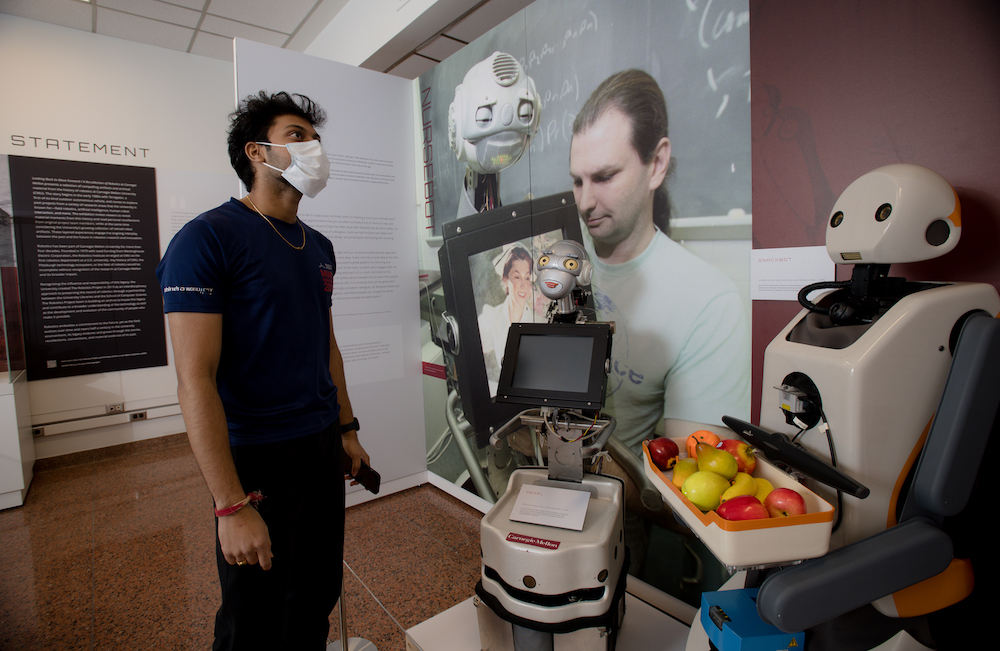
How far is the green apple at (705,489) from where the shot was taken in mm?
1036

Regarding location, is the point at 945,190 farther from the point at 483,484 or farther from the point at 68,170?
the point at 68,170

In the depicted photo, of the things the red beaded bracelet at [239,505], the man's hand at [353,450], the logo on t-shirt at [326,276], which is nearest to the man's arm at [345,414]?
the man's hand at [353,450]

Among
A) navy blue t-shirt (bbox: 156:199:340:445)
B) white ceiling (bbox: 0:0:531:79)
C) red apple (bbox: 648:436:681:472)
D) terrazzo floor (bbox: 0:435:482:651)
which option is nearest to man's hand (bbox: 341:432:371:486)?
navy blue t-shirt (bbox: 156:199:340:445)

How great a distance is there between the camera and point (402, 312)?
308cm

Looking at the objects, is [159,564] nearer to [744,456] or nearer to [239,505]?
[239,505]

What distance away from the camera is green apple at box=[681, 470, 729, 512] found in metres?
1.04

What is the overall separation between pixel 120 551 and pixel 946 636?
3357mm

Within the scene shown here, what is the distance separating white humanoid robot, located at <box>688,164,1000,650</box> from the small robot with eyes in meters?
0.71

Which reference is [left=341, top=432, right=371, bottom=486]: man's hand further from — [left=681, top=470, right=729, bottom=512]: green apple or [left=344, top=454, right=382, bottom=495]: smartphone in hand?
[left=681, top=470, right=729, bottom=512]: green apple

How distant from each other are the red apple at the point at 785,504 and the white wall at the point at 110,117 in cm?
478

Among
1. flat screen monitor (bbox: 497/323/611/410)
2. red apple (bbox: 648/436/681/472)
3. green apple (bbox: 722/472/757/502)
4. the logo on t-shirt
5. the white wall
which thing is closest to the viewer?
green apple (bbox: 722/472/757/502)

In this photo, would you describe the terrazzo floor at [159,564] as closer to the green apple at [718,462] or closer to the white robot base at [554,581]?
the white robot base at [554,581]

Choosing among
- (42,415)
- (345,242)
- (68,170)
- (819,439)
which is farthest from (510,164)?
(42,415)

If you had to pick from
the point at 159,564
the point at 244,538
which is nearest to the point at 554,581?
the point at 244,538
